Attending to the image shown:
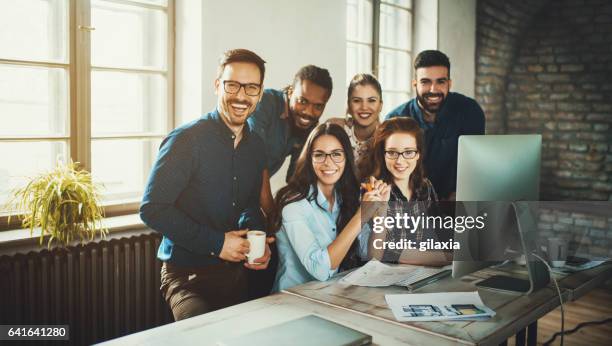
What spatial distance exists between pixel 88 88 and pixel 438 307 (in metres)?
2.02

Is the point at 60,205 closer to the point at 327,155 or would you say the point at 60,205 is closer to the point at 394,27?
the point at 327,155

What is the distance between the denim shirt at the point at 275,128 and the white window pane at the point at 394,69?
1783mm

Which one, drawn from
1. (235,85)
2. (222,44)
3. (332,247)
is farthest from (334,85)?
(332,247)

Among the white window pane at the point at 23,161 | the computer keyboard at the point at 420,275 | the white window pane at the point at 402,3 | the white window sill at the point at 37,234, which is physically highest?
the white window pane at the point at 402,3

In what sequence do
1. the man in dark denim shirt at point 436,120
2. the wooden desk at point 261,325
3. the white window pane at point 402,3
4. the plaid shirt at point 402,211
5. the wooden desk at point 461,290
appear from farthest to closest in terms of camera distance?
the white window pane at point 402,3
the man in dark denim shirt at point 436,120
the plaid shirt at point 402,211
the wooden desk at point 461,290
the wooden desk at point 261,325

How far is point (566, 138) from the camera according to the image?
204 inches

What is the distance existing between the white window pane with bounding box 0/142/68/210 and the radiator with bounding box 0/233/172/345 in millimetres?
394

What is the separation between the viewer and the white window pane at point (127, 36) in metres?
2.92

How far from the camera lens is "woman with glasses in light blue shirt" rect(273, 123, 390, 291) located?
8.06ft

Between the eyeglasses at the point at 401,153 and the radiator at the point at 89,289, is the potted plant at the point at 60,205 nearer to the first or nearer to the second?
the radiator at the point at 89,289

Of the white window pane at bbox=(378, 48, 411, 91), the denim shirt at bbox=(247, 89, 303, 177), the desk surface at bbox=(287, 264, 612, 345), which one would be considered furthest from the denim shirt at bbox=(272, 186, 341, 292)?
the white window pane at bbox=(378, 48, 411, 91)

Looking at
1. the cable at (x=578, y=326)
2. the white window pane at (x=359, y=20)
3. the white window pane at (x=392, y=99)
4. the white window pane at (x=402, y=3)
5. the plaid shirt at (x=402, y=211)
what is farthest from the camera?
the white window pane at (x=402, y=3)

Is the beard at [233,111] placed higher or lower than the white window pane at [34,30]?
lower

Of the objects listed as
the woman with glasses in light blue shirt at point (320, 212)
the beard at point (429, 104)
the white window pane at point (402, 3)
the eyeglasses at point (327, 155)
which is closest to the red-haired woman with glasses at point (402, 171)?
the woman with glasses in light blue shirt at point (320, 212)
